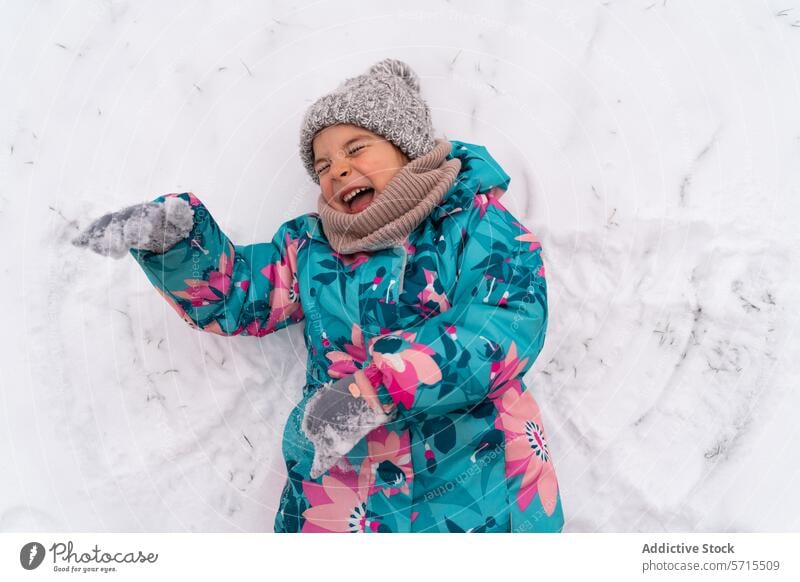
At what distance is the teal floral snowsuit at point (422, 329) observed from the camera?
129 centimetres

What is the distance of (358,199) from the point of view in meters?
1.38

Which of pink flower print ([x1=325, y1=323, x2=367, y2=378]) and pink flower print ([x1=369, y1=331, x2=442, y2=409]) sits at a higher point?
pink flower print ([x1=369, y1=331, x2=442, y2=409])

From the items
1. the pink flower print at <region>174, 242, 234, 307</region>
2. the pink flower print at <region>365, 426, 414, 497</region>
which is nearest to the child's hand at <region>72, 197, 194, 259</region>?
the pink flower print at <region>174, 242, 234, 307</region>

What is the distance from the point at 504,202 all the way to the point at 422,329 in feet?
1.92

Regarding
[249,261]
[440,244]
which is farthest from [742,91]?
[249,261]

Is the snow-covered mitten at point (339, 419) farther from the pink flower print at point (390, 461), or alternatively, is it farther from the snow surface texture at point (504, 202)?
the snow surface texture at point (504, 202)

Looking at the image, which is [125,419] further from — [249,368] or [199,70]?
[199,70]

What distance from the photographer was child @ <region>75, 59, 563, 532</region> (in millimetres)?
1271
